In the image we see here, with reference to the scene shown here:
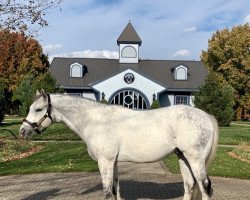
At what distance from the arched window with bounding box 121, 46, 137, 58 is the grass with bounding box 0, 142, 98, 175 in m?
33.9

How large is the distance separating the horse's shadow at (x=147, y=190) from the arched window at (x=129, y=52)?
1619 inches

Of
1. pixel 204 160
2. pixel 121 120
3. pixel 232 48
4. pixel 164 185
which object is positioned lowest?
pixel 164 185

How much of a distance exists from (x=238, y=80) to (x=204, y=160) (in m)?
52.6

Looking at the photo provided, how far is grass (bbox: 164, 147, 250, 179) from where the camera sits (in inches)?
493

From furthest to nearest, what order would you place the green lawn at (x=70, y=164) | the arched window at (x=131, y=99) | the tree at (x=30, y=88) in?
the arched window at (x=131, y=99)
the tree at (x=30, y=88)
the green lawn at (x=70, y=164)

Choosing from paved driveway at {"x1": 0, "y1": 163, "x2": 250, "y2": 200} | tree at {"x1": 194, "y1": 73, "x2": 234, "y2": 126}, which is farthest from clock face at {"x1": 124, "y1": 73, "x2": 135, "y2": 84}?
paved driveway at {"x1": 0, "y1": 163, "x2": 250, "y2": 200}

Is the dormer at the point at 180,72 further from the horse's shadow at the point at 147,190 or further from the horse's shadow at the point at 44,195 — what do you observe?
the horse's shadow at the point at 44,195

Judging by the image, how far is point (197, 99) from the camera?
3809 centimetres

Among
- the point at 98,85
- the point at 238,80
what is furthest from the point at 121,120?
the point at 238,80

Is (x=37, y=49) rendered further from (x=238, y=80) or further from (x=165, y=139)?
(x=165, y=139)

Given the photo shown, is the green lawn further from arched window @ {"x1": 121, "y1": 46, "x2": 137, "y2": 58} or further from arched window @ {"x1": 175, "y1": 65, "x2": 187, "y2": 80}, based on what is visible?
arched window @ {"x1": 121, "y1": 46, "x2": 137, "y2": 58}

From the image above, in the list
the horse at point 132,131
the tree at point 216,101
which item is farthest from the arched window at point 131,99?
the horse at point 132,131

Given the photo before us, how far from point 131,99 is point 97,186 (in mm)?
38641

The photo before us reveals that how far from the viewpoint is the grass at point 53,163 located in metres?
12.9
